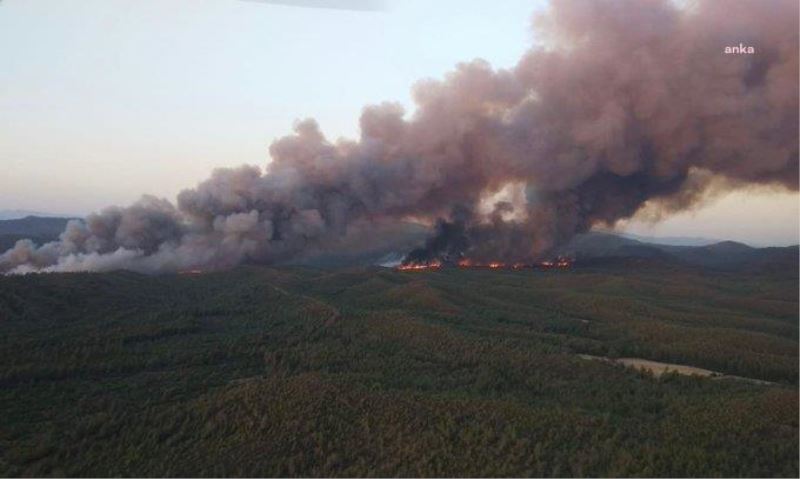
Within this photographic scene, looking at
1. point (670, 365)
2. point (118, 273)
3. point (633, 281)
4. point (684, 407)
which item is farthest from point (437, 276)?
point (684, 407)

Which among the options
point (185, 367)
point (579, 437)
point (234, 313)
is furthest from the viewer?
point (234, 313)

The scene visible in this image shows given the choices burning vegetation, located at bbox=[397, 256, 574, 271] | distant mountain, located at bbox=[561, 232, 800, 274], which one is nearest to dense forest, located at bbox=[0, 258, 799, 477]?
distant mountain, located at bbox=[561, 232, 800, 274]

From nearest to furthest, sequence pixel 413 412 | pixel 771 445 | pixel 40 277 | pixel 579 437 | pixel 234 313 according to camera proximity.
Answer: pixel 771 445
pixel 579 437
pixel 413 412
pixel 234 313
pixel 40 277

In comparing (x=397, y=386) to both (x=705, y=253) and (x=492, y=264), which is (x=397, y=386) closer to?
(x=492, y=264)

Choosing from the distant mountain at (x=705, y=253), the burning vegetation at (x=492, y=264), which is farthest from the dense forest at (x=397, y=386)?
the burning vegetation at (x=492, y=264)

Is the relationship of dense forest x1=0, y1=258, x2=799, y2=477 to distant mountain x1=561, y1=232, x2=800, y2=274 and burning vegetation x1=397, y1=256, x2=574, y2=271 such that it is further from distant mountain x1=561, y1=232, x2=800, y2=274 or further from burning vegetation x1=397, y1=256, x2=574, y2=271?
burning vegetation x1=397, y1=256, x2=574, y2=271

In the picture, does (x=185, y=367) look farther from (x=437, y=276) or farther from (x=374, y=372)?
(x=437, y=276)

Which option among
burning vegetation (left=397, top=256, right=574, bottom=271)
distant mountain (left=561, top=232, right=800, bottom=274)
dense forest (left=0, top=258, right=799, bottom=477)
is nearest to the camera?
dense forest (left=0, top=258, right=799, bottom=477)

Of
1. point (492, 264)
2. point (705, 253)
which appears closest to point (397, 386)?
point (492, 264)
